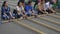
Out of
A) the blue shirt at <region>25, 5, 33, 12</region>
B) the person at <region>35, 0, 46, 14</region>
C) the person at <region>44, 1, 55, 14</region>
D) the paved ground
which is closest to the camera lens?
the paved ground

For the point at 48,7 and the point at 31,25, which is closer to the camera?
the point at 31,25

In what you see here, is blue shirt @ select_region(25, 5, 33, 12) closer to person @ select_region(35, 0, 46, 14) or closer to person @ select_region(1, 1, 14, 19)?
person @ select_region(35, 0, 46, 14)

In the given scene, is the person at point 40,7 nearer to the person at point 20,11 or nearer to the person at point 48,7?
the person at point 48,7

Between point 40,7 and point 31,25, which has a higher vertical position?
point 40,7

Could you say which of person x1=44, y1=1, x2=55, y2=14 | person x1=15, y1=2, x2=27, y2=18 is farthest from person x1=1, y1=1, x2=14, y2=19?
person x1=44, y1=1, x2=55, y2=14

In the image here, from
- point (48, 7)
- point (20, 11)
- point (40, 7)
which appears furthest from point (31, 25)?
point (48, 7)

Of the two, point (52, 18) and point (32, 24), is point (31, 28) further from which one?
point (52, 18)

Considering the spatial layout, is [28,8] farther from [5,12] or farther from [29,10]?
[5,12]

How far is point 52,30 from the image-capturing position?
371cm

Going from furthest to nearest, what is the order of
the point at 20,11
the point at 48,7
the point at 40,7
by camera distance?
the point at 48,7 → the point at 40,7 → the point at 20,11

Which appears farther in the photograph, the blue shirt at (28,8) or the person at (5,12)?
the blue shirt at (28,8)

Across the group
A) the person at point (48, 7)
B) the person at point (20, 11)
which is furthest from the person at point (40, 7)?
the person at point (20, 11)

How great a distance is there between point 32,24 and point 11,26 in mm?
597

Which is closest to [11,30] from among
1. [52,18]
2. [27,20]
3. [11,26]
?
[11,26]
